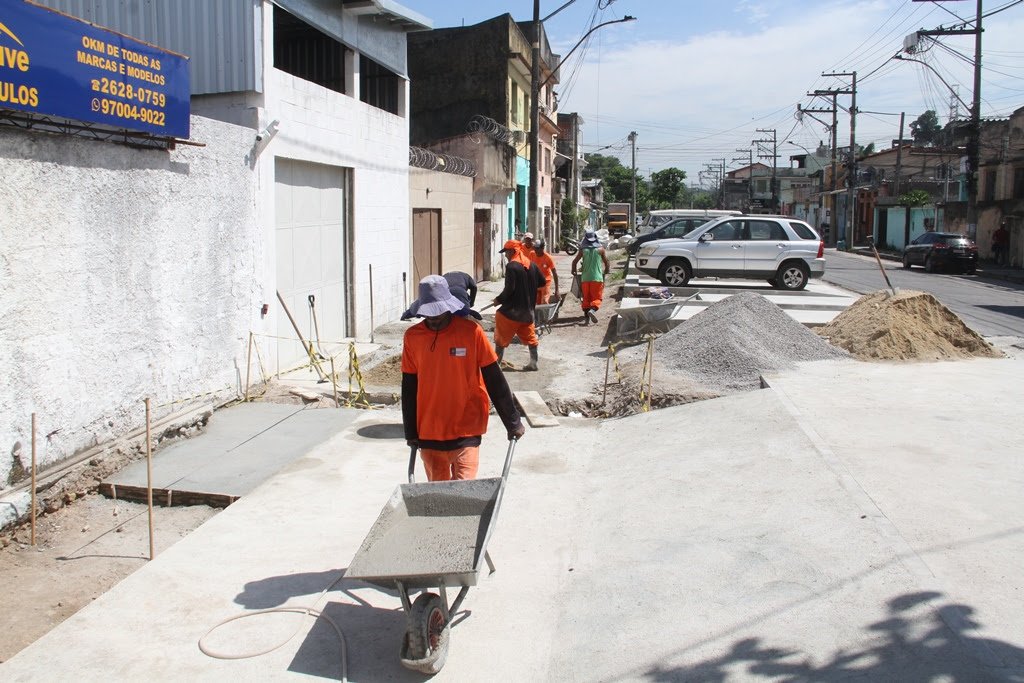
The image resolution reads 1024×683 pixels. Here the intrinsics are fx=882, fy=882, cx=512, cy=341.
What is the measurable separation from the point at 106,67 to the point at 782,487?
19.8ft

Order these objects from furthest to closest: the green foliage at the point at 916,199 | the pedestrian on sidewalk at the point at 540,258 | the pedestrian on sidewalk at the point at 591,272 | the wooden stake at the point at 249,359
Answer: the green foliage at the point at 916,199, the pedestrian on sidewalk at the point at 591,272, the pedestrian on sidewalk at the point at 540,258, the wooden stake at the point at 249,359

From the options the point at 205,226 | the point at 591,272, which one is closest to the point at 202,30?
the point at 205,226

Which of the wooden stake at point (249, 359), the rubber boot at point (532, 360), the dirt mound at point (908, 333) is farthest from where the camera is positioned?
the rubber boot at point (532, 360)

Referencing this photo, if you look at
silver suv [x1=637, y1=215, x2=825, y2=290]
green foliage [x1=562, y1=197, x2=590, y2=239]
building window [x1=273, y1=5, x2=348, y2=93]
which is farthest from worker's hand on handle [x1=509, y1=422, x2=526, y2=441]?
green foliage [x1=562, y1=197, x2=590, y2=239]

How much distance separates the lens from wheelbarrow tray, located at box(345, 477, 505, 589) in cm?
366

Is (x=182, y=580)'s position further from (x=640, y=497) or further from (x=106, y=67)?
(x=106, y=67)

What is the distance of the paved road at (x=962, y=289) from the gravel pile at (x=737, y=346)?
5219mm

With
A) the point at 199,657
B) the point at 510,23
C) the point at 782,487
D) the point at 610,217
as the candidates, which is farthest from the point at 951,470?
the point at 610,217

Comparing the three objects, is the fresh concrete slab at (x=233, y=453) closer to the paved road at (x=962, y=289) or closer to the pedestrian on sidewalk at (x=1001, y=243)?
the paved road at (x=962, y=289)

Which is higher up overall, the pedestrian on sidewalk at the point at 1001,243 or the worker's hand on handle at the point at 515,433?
the pedestrian on sidewalk at the point at 1001,243

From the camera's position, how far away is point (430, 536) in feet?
13.6

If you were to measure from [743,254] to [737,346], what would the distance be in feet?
32.9

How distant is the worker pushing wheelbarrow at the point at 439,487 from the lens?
377cm

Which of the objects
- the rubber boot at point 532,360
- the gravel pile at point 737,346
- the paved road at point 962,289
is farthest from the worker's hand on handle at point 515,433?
the paved road at point 962,289
